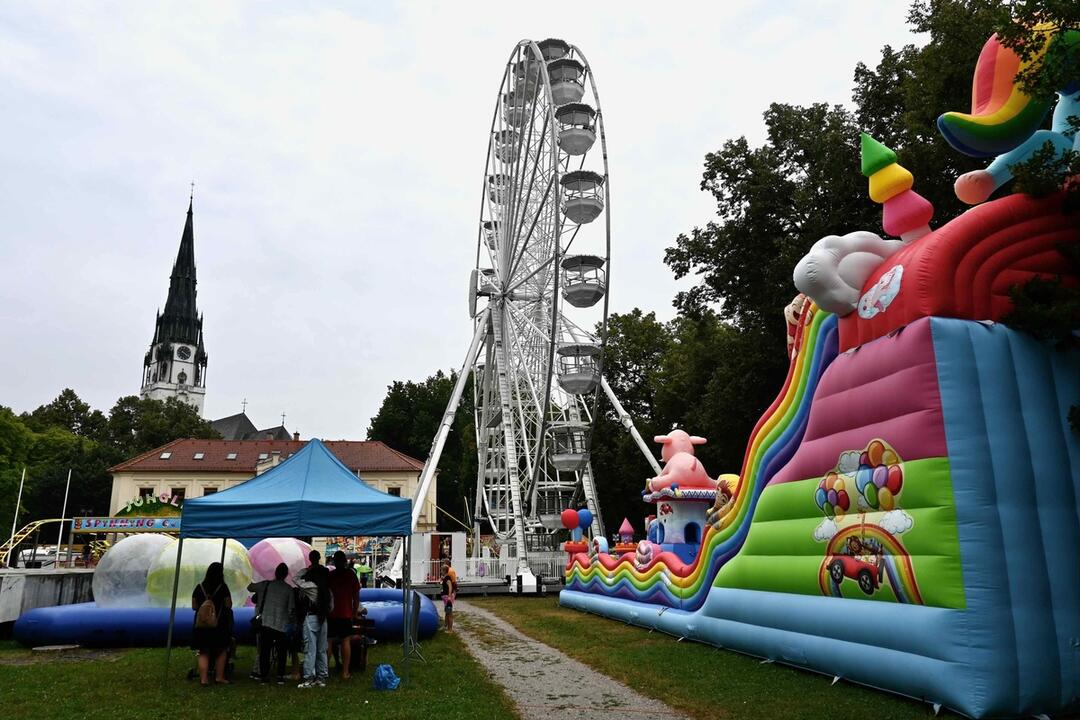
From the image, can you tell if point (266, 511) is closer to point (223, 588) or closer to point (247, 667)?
point (223, 588)

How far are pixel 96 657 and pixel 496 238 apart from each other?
2067cm

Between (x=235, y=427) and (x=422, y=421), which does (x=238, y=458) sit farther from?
(x=235, y=427)

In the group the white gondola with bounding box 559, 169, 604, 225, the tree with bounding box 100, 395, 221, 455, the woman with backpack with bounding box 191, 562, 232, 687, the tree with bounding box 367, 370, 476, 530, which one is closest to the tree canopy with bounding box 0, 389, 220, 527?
the tree with bounding box 100, 395, 221, 455

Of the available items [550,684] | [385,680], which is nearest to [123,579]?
[385,680]

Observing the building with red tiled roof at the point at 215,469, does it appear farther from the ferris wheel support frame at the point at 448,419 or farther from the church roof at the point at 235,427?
the church roof at the point at 235,427

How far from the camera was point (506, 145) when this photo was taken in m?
27.8

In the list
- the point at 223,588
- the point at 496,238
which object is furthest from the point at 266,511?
the point at 496,238

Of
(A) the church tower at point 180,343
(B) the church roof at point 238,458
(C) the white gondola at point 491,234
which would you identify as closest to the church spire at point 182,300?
(A) the church tower at point 180,343

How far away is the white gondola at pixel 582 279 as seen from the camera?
2341 centimetres

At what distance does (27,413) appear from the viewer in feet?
A: 250

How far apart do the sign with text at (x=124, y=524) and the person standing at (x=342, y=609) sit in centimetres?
1923

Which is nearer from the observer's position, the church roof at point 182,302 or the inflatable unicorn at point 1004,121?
the inflatable unicorn at point 1004,121

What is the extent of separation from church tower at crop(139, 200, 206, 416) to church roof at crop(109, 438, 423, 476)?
216 ft

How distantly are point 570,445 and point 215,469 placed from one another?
36.1m
